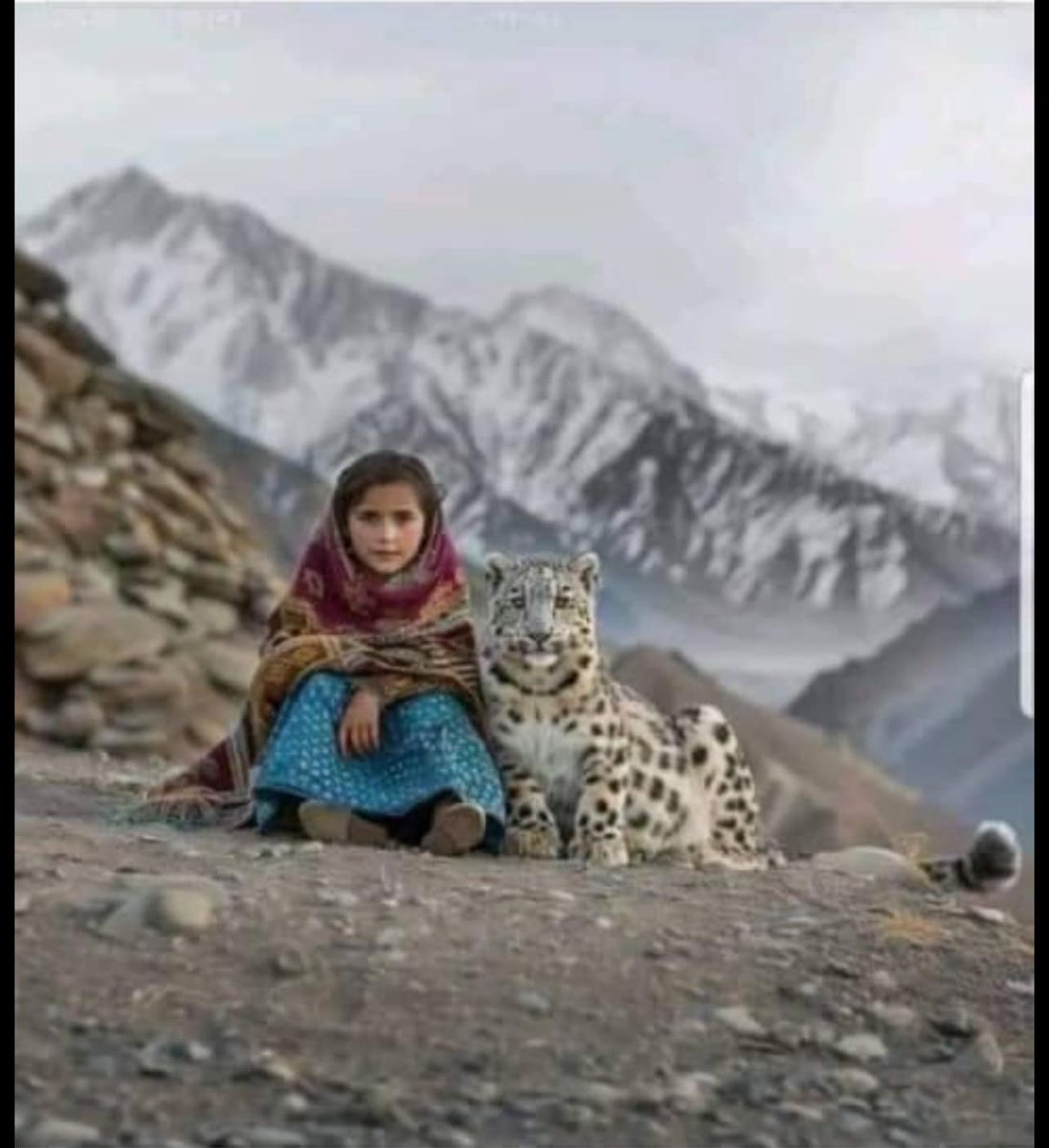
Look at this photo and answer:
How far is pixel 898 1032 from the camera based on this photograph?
2363 millimetres

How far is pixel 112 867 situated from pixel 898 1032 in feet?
3.08

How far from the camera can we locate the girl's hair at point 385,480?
286 cm

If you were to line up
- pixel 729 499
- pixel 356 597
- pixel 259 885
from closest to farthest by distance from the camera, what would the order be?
pixel 259 885 < pixel 356 597 < pixel 729 499

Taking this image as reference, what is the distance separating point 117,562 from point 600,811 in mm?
1895

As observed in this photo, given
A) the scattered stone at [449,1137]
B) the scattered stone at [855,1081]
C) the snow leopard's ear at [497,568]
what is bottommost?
the scattered stone at [449,1137]

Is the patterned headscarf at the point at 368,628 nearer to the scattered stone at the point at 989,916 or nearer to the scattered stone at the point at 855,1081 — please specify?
the scattered stone at the point at 989,916

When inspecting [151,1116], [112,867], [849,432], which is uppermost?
[849,432]

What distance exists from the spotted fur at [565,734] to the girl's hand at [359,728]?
0.16m

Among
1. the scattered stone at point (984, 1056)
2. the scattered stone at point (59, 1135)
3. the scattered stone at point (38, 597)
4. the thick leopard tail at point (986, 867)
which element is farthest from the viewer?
the scattered stone at point (38, 597)

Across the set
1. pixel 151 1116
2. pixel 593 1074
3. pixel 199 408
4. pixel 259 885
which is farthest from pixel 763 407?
pixel 151 1116

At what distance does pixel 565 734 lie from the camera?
289 cm

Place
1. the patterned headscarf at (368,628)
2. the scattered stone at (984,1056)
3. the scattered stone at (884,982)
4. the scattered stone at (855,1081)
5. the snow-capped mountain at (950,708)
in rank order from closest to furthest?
the scattered stone at (855,1081)
the scattered stone at (984,1056)
the scattered stone at (884,982)
the patterned headscarf at (368,628)
the snow-capped mountain at (950,708)

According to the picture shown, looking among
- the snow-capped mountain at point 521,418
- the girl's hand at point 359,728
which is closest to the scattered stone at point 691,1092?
the girl's hand at point 359,728

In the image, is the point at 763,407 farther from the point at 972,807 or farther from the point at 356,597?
the point at 356,597
